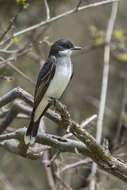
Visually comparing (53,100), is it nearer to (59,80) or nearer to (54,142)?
(59,80)

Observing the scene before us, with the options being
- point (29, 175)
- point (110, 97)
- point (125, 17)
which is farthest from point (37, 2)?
point (29, 175)

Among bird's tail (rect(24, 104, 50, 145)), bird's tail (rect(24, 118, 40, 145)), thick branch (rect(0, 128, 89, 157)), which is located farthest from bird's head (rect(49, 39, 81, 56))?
thick branch (rect(0, 128, 89, 157))

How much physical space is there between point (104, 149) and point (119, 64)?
3934 mm

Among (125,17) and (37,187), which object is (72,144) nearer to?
(37,187)

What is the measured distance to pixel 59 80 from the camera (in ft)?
12.4

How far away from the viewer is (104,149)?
3.29 m

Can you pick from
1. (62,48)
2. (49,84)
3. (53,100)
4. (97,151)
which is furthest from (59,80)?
(97,151)

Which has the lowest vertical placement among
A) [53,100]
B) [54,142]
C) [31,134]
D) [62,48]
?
[54,142]

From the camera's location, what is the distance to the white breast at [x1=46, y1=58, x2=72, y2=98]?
149 inches

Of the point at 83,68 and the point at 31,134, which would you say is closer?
the point at 31,134

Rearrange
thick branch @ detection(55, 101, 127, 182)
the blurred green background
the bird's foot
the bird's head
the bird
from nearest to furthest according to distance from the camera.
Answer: thick branch @ detection(55, 101, 127, 182) → the bird's foot → the bird → the bird's head → the blurred green background

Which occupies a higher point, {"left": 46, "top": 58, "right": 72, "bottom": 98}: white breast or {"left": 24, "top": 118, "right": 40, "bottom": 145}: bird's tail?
{"left": 46, "top": 58, "right": 72, "bottom": 98}: white breast

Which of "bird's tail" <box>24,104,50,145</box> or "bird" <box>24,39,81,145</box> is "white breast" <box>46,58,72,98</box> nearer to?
"bird" <box>24,39,81,145</box>

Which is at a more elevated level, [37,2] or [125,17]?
[37,2]
